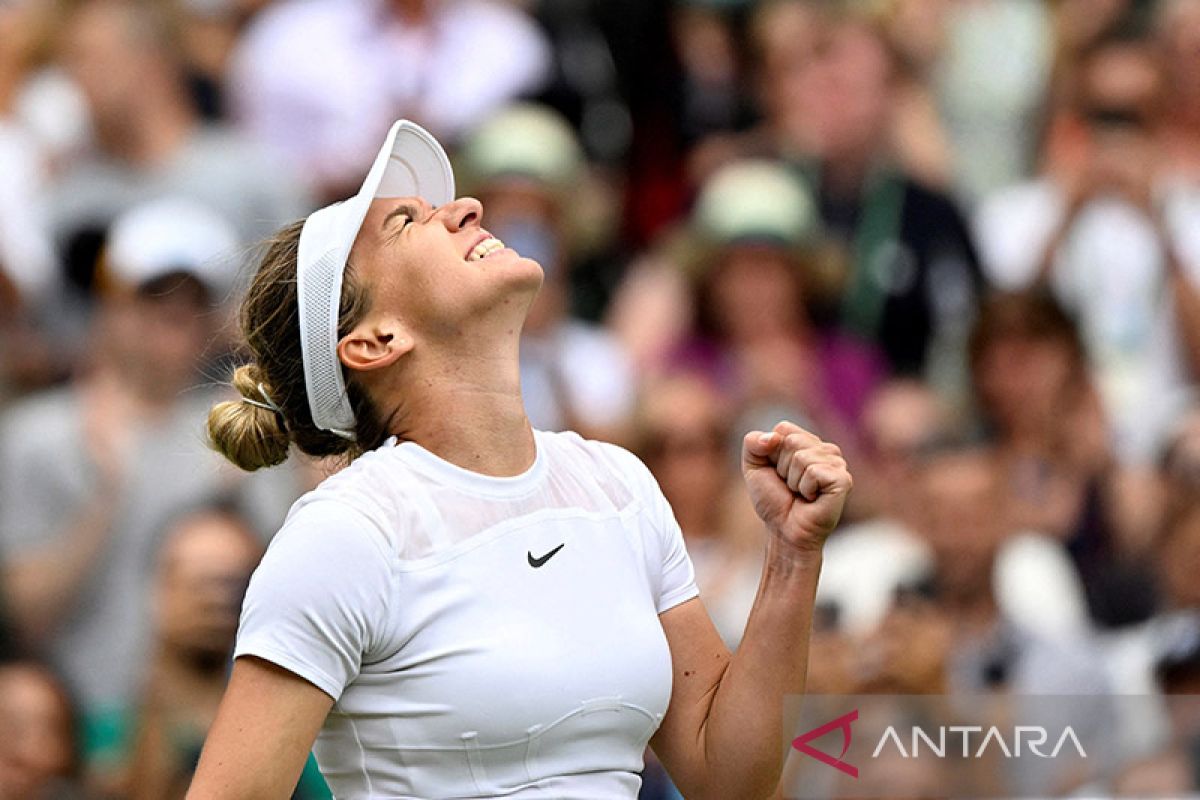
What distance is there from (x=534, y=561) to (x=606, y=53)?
175 inches

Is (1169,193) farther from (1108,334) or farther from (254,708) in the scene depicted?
(254,708)

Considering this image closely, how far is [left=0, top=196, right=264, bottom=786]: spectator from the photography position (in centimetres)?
528

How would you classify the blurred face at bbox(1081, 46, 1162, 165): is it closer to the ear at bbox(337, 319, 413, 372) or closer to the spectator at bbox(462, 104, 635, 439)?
the spectator at bbox(462, 104, 635, 439)

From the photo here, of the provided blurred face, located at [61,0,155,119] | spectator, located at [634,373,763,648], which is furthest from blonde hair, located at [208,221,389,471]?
blurred face, located at [61,0,155,119]

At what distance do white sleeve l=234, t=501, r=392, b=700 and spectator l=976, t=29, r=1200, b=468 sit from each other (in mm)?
4035

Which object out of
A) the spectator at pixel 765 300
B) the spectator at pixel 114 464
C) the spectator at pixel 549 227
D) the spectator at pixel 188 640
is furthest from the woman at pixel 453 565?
the spectator at pixel 765 300

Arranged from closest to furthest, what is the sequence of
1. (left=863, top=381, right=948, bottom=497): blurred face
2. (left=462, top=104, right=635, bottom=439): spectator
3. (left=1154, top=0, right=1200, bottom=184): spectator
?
1. (left=863, top=381, right=948, bottom=497): blurred face
2. (left=462, top=104, right=635, bottom=439): spectator
3. (left=1154, top=0, right=1200, bottom=184): spectator

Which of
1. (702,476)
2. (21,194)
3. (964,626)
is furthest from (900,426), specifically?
(21,194)

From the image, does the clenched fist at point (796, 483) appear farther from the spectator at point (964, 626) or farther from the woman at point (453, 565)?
the spectator at point (964, 626)

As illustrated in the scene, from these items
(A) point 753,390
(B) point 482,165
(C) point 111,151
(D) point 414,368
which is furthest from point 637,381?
(D) point 414,368

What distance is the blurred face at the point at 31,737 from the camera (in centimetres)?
473

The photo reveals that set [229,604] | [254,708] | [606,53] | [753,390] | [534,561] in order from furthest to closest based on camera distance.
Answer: [606,53] < [753,390] < [229,604] < [534,561] < [254,708]

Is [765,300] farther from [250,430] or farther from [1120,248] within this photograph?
[250,430]

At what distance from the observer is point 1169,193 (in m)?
6.36
